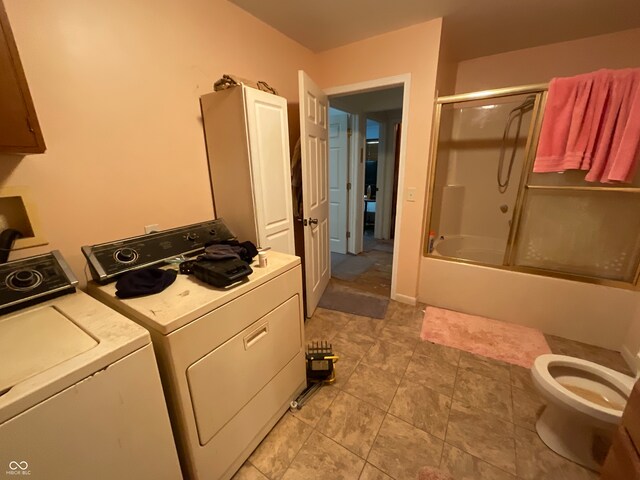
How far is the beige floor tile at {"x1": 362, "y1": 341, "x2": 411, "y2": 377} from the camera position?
5.85ft

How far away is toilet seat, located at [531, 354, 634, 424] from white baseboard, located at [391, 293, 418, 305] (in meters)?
1.21

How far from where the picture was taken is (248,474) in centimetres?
119

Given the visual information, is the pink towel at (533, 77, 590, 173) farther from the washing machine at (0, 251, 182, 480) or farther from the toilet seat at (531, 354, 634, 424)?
the washing machine at (0, 251, 182, 480)

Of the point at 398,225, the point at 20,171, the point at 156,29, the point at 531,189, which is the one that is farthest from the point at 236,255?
the point at 531,189

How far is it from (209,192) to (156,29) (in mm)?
882

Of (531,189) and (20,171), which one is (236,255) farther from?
(531,189)

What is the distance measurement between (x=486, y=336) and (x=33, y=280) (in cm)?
267

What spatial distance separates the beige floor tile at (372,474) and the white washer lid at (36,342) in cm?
121

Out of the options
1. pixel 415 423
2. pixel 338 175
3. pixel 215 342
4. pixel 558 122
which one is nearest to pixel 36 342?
pixel 215 342

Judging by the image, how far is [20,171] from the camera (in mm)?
1058

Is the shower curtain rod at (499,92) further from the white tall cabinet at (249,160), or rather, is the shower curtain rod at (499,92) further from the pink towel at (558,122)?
the white tall cabinet at (249,160)

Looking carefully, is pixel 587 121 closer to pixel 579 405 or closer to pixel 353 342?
pixel 579 405

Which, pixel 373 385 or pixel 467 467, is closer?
pixel 467 467

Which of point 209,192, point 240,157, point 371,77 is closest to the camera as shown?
point 240,157
